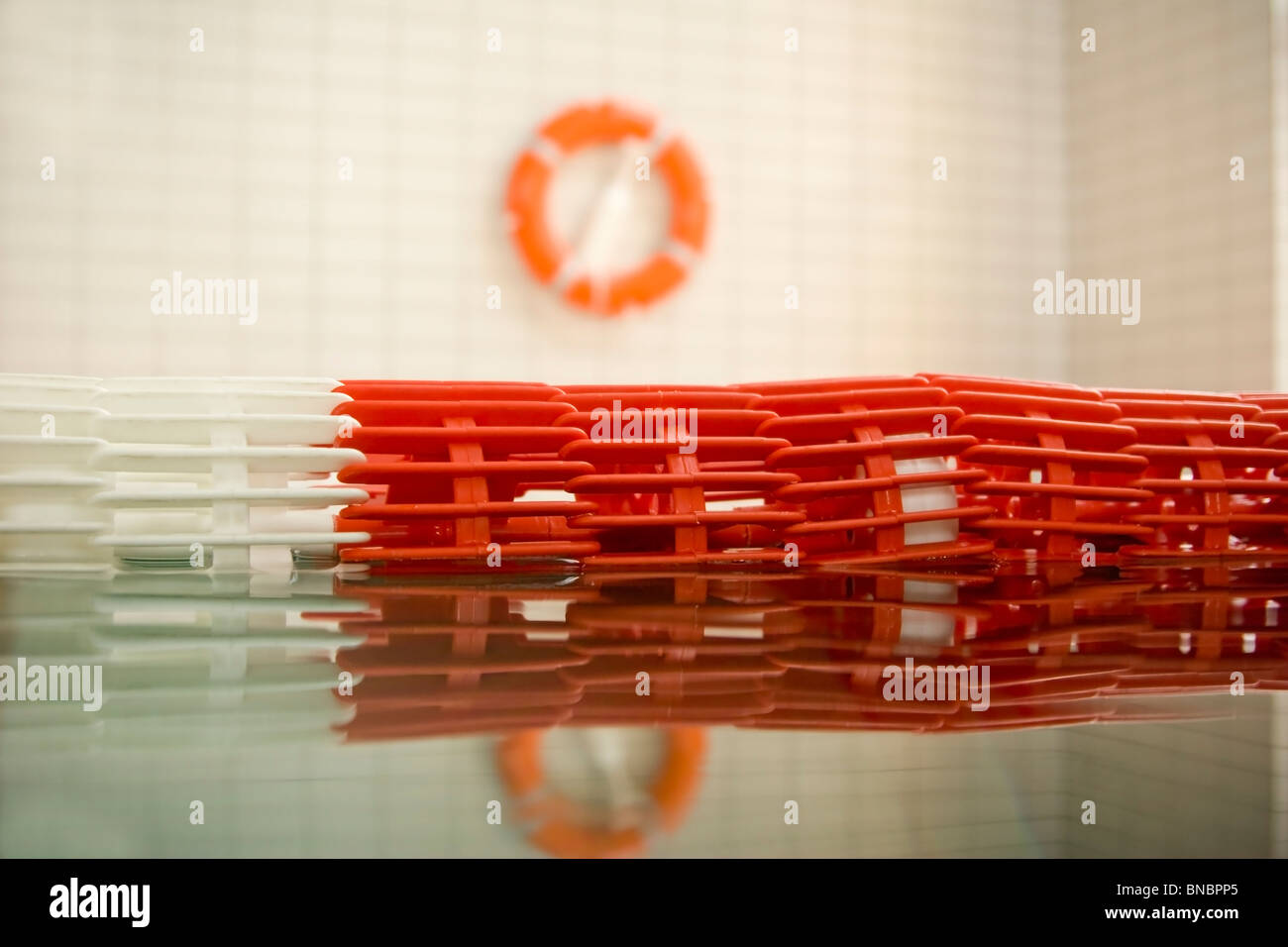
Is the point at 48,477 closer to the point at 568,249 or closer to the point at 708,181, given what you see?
the point at 568,249

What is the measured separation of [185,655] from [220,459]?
2.66 feet

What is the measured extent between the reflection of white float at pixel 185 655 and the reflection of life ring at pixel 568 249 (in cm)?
363

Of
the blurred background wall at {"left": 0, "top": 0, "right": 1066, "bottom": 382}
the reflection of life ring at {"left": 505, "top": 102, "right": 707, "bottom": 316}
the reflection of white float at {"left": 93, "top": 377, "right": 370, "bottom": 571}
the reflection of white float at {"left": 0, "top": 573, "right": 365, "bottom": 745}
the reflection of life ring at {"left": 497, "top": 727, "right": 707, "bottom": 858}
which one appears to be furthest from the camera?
the reflection of life ring at {"left": 505, "top": 102, "right": 707, "bottom": 316}

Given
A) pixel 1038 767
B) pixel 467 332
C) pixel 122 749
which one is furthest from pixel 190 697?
pixel 467 332

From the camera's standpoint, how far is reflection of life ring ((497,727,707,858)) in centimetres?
58

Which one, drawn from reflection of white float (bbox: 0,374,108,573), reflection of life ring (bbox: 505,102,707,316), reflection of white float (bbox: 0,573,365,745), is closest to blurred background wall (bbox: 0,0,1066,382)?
reflection of life ring (bbox: 505,102,707,316)

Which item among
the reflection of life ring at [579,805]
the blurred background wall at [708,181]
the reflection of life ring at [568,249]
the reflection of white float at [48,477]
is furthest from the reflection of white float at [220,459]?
the reflection of life ring at [568,249]

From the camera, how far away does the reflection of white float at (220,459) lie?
1.81 m

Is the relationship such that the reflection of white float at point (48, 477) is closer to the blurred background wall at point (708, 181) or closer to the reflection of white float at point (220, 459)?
the reflection of white float at point (220, 459)

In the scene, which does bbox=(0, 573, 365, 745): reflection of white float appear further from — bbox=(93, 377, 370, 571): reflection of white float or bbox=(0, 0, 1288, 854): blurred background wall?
bbox=(0, 0, 1288, 854): blurred background wall

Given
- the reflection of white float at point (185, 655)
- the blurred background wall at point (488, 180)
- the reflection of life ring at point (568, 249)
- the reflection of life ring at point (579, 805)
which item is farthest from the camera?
the reflection of life ring at point (568, 249)

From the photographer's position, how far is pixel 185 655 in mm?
1092

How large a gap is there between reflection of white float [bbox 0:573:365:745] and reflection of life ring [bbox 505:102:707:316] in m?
3.63

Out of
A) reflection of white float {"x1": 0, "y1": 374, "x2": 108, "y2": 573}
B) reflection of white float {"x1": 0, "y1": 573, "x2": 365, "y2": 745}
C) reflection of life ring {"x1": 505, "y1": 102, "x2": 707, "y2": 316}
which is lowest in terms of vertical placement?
reflection of white float {"x1": 0, "y1": 573, "x2": 365, "y2": 745}
